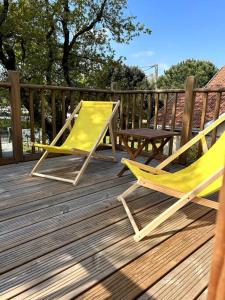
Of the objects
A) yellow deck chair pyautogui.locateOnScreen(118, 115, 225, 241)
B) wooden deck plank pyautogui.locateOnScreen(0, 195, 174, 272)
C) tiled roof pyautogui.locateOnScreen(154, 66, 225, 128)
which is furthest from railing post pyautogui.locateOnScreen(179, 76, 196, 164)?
tiled roof pyautogui.locateOnScreen(154, 66, 225, 128)

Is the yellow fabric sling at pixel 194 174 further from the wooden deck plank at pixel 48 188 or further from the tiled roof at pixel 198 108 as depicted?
the tiled roof at pixel 198 108

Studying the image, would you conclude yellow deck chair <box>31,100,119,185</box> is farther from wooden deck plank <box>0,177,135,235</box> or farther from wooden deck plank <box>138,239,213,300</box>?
wooden deck plank <box>138,239,213,300</box>

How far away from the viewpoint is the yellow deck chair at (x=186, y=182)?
197 centimetres

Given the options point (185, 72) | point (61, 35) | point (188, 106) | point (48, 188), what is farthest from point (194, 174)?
point (185, 72)

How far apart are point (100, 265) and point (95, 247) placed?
195 millimetres

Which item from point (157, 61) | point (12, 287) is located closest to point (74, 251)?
point (12, 287)

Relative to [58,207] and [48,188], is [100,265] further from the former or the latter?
[48,188]

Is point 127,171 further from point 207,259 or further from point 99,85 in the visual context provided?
point 99,85

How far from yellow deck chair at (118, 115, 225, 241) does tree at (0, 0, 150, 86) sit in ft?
31.7

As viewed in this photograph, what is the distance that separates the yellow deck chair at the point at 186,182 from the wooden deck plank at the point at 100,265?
0.10m

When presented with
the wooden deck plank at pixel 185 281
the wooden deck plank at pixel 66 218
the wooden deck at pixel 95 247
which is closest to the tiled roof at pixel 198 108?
the wooden deck plank at pixel 66 218

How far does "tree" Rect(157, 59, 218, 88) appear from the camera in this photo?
31.3m

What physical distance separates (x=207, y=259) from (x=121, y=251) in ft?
1.78

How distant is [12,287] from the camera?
4.83ft
